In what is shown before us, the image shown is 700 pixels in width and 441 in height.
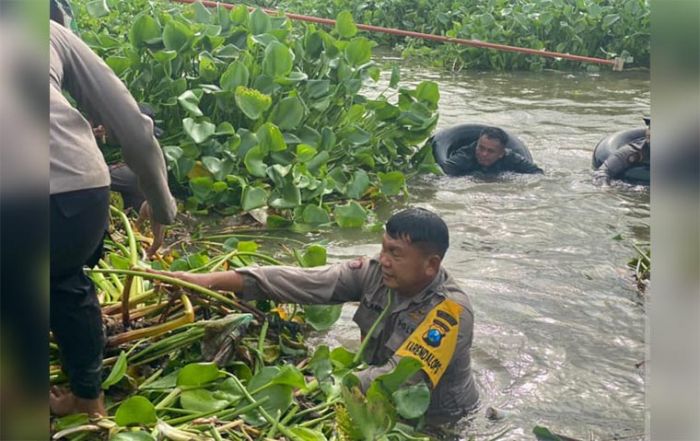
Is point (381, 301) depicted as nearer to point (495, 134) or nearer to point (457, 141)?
point (495, 134)

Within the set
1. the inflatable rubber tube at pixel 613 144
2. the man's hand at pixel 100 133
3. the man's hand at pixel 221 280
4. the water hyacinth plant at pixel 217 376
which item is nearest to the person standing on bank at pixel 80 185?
the water hyacinth plant at pixel 217 376

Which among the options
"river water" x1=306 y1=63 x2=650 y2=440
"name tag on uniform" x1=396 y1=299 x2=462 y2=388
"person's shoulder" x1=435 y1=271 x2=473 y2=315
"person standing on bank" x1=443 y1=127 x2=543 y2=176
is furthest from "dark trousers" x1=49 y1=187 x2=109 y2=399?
"person standing on bank" x1=443 y1=127 x2=543 y2=176

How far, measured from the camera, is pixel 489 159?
705 centimetres

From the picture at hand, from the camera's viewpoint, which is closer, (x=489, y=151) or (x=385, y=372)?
(x=385, y=372)

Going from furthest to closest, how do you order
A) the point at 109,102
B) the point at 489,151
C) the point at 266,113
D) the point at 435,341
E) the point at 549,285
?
the point at 489,151, the point at 266,113, the point at 549,285, the point at 435,341, the point at 109,102

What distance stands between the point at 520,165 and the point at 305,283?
13.6 feet

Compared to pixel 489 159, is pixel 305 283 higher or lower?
higher

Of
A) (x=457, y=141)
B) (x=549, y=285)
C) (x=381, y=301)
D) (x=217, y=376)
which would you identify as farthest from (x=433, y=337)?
(x=457, y=141)

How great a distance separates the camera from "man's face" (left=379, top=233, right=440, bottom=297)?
318 centimetres

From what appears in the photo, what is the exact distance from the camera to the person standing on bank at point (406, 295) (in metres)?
3.08

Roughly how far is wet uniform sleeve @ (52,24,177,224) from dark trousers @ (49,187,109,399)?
178mm

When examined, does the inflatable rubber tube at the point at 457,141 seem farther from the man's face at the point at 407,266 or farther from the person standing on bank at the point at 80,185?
the person standing on bank at the point at 80,185

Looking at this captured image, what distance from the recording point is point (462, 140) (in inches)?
296

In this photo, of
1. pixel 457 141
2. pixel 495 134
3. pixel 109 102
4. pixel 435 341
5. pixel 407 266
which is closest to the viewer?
pixel 109 102
